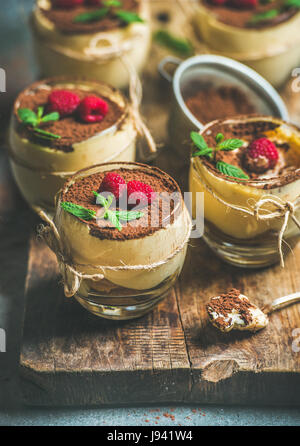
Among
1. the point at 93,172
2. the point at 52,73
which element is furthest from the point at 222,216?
the point at 52,73

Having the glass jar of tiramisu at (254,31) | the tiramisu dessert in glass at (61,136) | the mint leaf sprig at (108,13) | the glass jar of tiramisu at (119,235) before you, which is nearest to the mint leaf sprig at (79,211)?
the glass jar of tiramisu at (119,235)

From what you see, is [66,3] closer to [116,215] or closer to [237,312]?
[116,215]

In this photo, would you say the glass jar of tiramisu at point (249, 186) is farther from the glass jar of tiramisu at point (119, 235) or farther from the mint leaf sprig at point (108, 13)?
the mint leaf sprig at point (108, 13)

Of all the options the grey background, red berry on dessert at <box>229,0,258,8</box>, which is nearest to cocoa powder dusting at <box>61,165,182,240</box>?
the grey background

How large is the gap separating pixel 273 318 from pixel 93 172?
23.5 inches

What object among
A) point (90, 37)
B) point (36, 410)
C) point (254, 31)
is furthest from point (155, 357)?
point (254, 31)

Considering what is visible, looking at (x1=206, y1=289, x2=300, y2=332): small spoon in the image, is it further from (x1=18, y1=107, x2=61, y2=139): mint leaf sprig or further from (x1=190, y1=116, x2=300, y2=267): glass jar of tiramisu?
(x1=18, y1=107, x2=61, y2=139): mint leaf sprig

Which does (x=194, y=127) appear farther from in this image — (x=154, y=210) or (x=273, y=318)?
(x=273, y=318)

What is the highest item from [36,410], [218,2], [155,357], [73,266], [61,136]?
[218,2]

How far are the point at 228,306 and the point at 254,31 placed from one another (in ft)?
3.58

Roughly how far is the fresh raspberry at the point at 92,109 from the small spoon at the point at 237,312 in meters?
0.61

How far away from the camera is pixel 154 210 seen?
4.06ft

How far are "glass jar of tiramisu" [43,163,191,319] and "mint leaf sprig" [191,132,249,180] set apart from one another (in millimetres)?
147

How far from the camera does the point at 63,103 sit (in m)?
1.54
